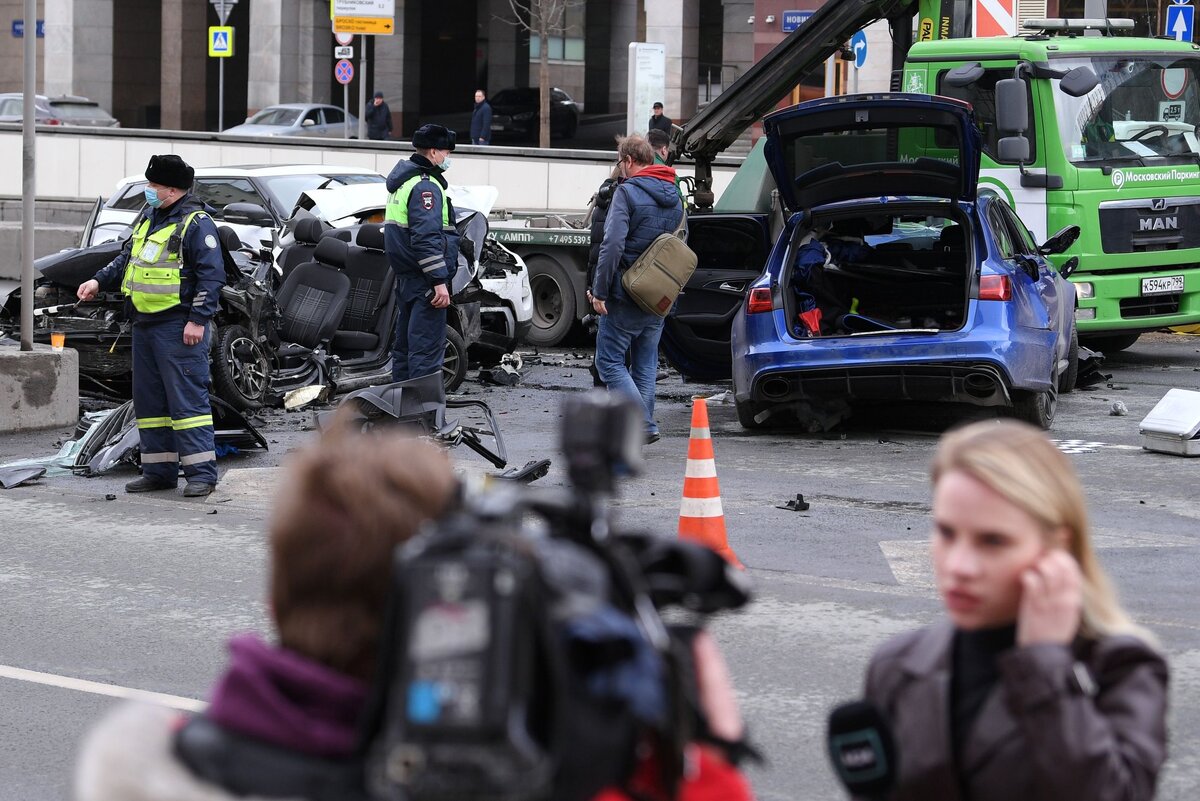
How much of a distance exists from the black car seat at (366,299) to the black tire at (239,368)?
1146 millimetres

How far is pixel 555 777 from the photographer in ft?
5.13

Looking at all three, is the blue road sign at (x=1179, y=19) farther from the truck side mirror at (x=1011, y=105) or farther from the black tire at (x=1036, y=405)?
the black tire at (x=1036, y=405)

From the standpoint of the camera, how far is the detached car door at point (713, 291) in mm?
12664

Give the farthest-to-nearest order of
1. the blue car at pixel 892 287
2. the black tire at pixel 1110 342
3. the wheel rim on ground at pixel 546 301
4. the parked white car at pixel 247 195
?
the wheel rim on ground at pixel 546 301 → the black tire at pixel 1110 342 → the parked white car at pixel 247 195 → the blue car at pixel 892 287

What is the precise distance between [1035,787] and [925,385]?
8811 millimetres

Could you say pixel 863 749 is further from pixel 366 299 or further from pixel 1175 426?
pixel 366 299

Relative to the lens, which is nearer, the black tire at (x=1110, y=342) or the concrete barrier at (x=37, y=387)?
the concrete barrier at (x=37, y=387)

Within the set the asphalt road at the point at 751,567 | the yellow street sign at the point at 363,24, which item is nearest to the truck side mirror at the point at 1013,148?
the asphalt road at the point at 751,567

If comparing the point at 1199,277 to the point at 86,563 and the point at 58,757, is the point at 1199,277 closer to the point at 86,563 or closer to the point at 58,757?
the point at 86,563

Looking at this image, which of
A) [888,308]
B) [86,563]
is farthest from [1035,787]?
[888,308]

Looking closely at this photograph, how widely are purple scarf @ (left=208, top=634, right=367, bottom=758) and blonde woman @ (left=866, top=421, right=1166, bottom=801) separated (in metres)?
0.78

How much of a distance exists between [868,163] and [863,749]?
9.49 meters

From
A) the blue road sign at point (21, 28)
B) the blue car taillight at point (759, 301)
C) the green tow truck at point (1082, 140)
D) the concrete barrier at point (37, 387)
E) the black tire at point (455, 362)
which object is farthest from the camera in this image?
the blue road sign at point (21, 28)

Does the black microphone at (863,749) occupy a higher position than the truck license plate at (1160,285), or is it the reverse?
the truck license plate at (1160,285)
